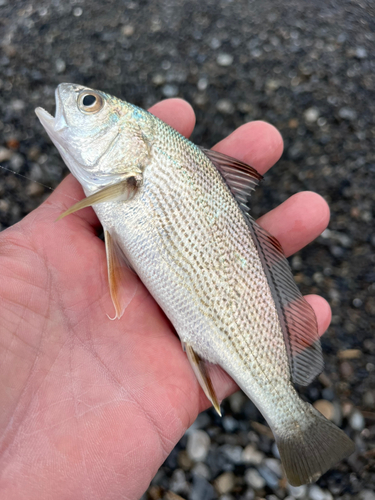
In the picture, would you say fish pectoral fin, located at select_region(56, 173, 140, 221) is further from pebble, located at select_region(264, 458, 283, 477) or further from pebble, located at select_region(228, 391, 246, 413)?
pebble, located at select_region(264, 458, 283, 477)

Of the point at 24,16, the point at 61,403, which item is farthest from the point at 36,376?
the point at 24,16

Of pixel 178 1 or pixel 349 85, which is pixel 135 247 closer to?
pixel 349 85

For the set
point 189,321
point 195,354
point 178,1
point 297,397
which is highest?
point 178,1

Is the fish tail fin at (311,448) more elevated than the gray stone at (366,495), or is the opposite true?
the fish tail fin at (311,448)

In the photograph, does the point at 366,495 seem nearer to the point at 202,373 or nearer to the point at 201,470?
the point at 201,470

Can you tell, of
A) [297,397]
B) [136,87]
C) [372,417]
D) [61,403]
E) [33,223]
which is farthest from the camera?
[136,87]

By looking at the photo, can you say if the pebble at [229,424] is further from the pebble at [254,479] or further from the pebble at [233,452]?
the pebble at [254,479]

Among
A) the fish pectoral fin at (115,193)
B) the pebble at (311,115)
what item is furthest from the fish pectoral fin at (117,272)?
the pebble at (311,115)
